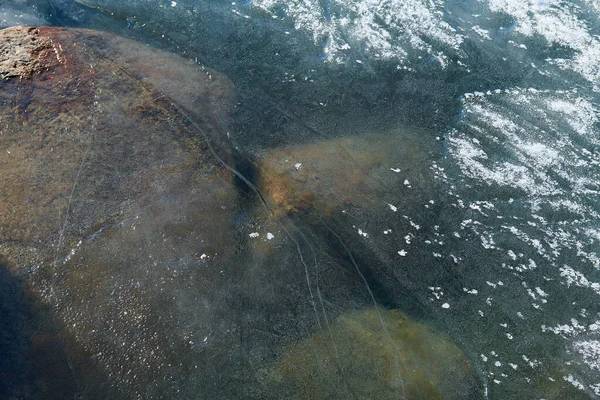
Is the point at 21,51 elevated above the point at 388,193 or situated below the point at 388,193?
above

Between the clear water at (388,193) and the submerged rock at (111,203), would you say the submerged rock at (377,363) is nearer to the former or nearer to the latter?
the clear water at (388,193)

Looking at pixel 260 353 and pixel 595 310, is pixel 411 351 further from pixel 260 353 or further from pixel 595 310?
pixel 595 310

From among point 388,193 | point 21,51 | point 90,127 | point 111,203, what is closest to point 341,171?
point 388,193

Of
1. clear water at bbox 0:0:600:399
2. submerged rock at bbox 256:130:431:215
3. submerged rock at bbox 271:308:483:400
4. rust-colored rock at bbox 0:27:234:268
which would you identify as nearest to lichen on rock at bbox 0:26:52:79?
rust-colored rock at bbox 0:27:234:268

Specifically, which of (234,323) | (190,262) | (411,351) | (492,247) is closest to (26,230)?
(190,262)

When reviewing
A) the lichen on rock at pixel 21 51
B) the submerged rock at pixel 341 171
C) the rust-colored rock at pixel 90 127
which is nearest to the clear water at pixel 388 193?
the submerged rock at pixel 341 171

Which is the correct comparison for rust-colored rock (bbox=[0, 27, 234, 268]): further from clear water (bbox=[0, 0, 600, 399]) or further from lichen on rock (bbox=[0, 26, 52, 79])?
clear water (bbox=[0, 0, 600, 399])

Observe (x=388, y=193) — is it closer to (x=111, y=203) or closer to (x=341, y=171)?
(x=341, y=171)
